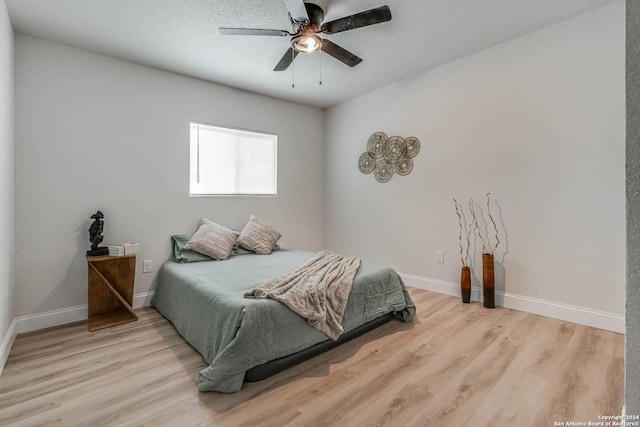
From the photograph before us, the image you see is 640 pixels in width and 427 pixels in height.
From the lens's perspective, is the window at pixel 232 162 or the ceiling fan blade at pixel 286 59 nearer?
the ceiling fan blade at pixel 286 59

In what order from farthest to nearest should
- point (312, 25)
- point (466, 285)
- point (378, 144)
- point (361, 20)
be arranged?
point (378, 144), point (466, 285), point (312, 25), point (361, 20)

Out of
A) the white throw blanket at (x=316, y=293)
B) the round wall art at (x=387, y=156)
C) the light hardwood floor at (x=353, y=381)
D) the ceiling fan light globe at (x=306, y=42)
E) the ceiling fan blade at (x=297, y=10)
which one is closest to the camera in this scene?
the light hardwood floor at (x=353, y=381)

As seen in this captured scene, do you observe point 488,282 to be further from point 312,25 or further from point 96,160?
point 96,160

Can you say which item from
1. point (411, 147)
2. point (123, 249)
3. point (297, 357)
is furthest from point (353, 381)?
point (411, 147)

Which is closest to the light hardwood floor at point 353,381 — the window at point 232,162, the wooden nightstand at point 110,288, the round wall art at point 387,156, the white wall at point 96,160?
the wooden nightstand at point 110,288

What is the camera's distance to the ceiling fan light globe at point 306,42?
220cm

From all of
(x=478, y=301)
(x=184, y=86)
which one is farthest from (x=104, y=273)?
(x=478, y=301)

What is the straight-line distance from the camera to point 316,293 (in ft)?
6.75

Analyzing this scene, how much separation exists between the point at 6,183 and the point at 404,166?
146 inches

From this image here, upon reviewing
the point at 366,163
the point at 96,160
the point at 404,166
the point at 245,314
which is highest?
the point at 366,163

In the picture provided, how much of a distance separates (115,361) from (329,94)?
3.73 metres

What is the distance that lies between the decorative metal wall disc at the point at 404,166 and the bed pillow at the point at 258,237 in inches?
69.3

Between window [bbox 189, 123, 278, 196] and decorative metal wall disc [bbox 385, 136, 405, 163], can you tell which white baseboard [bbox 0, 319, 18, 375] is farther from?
decorative metal wall disc [bbox 385, 136, 405, 163]

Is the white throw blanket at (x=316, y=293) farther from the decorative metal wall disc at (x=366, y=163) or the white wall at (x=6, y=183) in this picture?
the decorative metal wall disc at (x=366, y=163)
